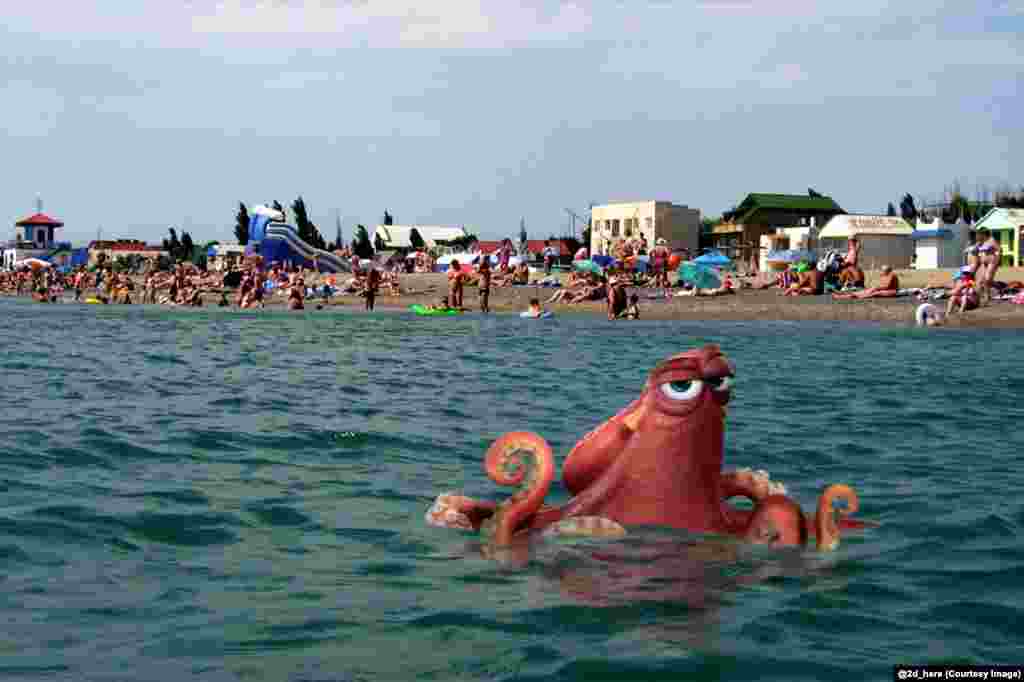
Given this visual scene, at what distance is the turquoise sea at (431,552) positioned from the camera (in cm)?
433

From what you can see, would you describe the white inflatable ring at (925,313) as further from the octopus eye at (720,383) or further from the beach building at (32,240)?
the beach building at (32,240)

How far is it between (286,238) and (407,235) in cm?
4516

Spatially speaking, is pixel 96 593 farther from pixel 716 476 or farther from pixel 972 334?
pixel 972 334

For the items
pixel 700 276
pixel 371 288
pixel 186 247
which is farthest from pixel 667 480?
pixel 186 247

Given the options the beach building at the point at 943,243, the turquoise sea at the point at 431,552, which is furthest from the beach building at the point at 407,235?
the turquoise sea at the point at 431,552

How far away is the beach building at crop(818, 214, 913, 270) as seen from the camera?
59375mm

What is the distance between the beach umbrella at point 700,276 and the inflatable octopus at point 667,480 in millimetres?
33614

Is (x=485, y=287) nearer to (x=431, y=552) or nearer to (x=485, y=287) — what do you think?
(x=485, y=287)

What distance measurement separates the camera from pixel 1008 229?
5153 centimetres

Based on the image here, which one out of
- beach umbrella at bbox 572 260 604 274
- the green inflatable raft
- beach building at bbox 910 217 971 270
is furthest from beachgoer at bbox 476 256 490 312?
beach building at bbox 910 217 971 270

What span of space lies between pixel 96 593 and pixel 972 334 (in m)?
23.6

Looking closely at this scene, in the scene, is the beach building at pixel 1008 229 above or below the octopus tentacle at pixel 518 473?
above

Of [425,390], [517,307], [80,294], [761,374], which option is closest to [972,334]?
[761,374]

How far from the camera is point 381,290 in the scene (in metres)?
50.3
